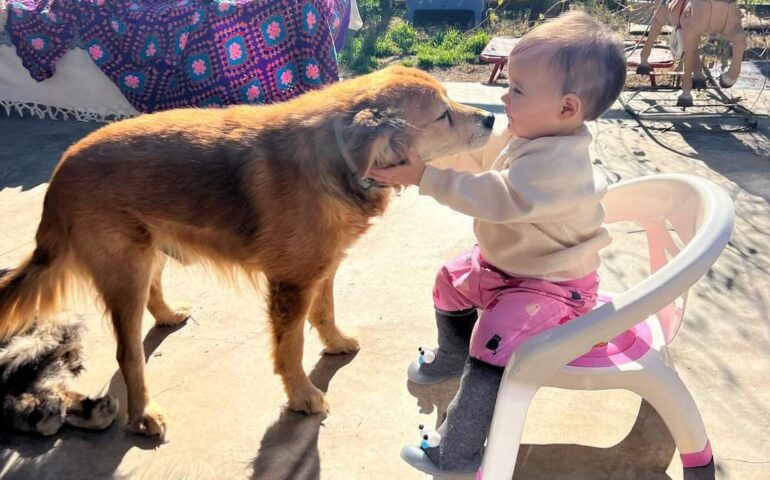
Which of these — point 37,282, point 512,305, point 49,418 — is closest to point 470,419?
point 512,305

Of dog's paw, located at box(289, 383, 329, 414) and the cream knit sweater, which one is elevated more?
the cream knit sweater

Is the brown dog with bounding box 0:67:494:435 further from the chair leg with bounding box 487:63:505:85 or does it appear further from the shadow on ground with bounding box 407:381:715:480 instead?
the chair leg with bounding box 487:63:505:85

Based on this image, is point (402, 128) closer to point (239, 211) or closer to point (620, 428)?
point (239, 211)

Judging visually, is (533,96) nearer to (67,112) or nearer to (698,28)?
(698,28)

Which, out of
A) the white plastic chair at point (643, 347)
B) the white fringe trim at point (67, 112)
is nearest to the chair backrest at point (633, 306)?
the white plastic chair at point (643, 347)

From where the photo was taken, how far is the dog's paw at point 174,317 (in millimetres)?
3113

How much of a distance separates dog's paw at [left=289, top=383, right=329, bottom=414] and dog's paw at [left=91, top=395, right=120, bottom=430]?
708 millimetres

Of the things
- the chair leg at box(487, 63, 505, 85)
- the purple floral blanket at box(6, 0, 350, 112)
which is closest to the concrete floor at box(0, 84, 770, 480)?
the purple floral blanket at box(6, 0, 350, 112)

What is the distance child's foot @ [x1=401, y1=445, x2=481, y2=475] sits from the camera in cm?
213

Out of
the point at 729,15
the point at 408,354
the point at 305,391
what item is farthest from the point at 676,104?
the point at 305,391

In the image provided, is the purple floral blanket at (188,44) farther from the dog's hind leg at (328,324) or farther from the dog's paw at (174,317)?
the dog's hind leg at (328,324)

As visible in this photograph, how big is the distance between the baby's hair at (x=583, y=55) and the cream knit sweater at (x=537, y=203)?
17 centimetres

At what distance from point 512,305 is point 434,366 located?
25.3 inches

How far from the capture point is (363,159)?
2.24 m
